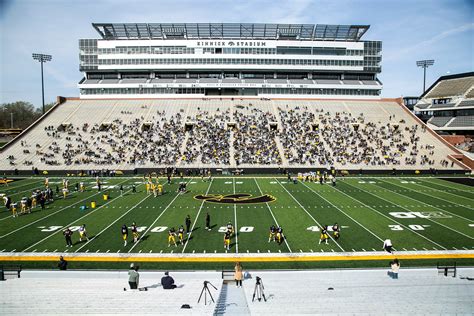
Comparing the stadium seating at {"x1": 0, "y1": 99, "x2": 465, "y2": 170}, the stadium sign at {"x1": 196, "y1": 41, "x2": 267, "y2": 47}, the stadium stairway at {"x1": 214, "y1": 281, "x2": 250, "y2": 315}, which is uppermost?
the stadium sign at {"x1": 196, "y1": 41, "x2": 267, "y2": 47}

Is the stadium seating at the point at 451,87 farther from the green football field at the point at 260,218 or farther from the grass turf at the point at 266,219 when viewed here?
the green football field at the point at 260,218

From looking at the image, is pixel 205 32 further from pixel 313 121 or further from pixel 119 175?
pixel 119 175

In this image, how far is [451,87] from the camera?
64.9m

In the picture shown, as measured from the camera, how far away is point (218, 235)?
708 inches

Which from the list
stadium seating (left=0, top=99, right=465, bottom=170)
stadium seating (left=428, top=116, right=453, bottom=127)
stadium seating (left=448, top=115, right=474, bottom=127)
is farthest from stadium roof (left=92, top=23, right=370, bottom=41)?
stadium seating (left=448, top=115, right=474, bottom=127)

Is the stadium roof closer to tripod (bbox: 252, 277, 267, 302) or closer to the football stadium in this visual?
the football stadium

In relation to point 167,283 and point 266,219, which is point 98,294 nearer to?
point 167,283

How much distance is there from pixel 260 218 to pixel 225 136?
28597 mm

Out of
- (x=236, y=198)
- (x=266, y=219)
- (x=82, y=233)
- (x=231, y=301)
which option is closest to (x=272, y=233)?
(x=266, y=219)

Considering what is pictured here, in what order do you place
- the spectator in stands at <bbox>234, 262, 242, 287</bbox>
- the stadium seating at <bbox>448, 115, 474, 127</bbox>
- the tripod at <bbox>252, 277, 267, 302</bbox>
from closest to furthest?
the tripod at <bbox>252, 277, 267, 302</bbox>
the spectator in stands at <bbox>234, 262, 242, 287</bbox>
the stadium seating at <bbox>448, 115, 474, 127</bbox>

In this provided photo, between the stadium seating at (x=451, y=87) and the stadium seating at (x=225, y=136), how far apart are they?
599 centimetres

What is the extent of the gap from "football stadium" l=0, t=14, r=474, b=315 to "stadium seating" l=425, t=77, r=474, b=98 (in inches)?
13.1

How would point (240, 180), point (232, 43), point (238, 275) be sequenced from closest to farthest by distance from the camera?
point (238, 275), point (240, 180), point (232, 43)

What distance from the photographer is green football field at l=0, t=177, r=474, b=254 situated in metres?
16.5
